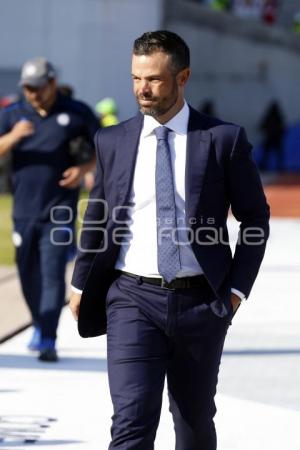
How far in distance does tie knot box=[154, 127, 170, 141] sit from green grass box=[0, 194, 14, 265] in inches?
371

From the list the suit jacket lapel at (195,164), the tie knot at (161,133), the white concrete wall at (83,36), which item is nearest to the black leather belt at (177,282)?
the suit jacket lapel at (195,164)

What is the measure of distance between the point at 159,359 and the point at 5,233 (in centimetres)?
1306

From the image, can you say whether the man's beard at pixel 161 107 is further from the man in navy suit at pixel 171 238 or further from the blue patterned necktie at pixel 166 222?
the blue patterned necktie at pixel 166 222

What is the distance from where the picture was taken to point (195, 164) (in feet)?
16.0

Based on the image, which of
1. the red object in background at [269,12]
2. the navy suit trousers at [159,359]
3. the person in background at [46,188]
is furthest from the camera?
the red object in background at [269,12]

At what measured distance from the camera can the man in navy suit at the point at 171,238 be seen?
4.83m

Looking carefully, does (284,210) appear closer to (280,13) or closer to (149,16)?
(149,16)

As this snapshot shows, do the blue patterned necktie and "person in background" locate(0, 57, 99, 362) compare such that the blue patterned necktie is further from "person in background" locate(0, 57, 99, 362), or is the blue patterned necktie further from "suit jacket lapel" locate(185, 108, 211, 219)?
"person in background" locate(0, 57, 99, 362)

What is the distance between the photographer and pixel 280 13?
36.4 m

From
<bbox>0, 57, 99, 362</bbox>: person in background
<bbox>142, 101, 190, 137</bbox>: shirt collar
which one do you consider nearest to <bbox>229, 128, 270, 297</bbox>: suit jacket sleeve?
<bbox>142, 101, 190, 137</bbox>: shirt collar

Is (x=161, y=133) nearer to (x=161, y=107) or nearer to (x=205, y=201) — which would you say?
(x=161, y=107)

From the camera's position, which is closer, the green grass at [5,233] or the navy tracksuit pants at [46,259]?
the navy tracksuit pants at [46,259]

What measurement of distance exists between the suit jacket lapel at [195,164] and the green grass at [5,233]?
372 inches

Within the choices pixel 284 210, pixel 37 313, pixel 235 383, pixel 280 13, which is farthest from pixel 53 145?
pixel 280 13
